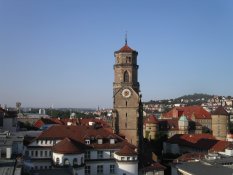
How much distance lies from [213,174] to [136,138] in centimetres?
1707

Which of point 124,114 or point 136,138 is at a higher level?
point 124,114

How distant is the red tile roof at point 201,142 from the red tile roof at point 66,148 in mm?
30195

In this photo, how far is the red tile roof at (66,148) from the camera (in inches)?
1805

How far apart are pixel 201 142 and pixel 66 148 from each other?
34.8 meters

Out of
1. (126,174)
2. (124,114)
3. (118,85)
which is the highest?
(118,85)

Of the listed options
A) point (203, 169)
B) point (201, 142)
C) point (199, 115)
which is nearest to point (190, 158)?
point (203, 169)

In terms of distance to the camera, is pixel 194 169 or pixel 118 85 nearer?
pixel 194 169

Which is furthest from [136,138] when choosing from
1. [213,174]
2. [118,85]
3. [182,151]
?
[182,151]

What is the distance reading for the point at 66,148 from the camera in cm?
4606

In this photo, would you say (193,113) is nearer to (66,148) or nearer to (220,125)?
(220,125)

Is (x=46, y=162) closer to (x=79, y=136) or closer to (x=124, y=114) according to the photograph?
(x=79, y=136)

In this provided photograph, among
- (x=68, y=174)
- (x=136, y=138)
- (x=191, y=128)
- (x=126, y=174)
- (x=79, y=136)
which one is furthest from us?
(x=191, y=128)

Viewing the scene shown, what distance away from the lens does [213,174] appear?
41438mm

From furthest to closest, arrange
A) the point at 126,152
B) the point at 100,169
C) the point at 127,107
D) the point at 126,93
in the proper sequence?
the point at 126,93, the point at 127,107, the point at 100,169, the point at 126,152
